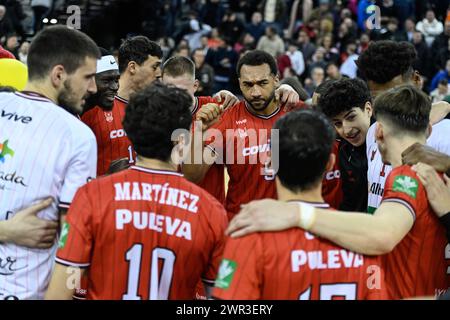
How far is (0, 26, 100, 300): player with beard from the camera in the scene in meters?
3.87

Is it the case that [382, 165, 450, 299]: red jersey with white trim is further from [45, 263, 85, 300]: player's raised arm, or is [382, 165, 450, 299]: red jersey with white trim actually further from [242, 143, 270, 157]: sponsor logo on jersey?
[242, 143, 270, 157]: sponsor logo on jersey

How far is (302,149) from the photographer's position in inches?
128

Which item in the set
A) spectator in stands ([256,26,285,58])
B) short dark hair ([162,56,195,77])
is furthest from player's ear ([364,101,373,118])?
spectator in stands ([256,26,285,58])

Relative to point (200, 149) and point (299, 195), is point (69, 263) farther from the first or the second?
point (200, 149)

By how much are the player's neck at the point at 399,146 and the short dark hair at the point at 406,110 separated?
0.04 metres

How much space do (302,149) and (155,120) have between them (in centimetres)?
80

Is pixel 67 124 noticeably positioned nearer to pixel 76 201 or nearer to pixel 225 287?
pixel 76 201

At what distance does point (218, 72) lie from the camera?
19.7m

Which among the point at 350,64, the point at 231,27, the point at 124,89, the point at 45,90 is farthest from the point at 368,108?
the point at 231,27

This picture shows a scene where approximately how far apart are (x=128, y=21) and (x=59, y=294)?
2013cm

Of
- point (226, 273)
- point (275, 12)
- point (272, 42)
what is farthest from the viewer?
point (275, 12)

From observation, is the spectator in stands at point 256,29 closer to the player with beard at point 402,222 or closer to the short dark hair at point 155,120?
the player with beard at point 402,222

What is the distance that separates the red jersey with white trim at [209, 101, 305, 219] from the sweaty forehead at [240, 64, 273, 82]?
0.26 metres

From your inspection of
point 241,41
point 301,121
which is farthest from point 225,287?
point 241,41
